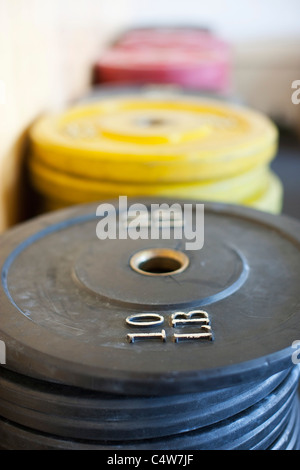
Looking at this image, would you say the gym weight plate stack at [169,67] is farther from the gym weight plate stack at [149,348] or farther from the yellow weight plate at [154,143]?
the gym weight plate stack at [149,348]

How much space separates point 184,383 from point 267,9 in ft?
18.1

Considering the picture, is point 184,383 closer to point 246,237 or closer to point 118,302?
point 118,302

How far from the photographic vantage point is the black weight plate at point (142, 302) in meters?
0.73

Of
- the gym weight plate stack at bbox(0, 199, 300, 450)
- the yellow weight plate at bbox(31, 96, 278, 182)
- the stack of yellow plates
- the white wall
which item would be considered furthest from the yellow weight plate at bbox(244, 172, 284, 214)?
the white wall

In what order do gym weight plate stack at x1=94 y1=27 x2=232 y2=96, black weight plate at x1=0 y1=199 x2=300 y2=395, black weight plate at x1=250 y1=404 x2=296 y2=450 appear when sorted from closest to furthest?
1. black weight plate at x1=0 y1=199 x2=300 y2=395
2. black weight plate at x1=250 y1=404 x2=296 y2=450
3. gym weight plate stack at x1=94 y1=27 x2=232 y2=96

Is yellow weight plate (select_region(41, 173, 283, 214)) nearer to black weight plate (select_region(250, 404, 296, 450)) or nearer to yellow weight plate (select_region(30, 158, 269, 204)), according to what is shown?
yellow weight plate (select_region(30, 158, 269, 204))

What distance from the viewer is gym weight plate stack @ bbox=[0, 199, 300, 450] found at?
2.42ft

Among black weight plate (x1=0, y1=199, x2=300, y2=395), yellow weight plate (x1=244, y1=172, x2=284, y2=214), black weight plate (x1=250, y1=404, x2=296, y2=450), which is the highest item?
black weight plate (x1=0, y1=199, x2=300, y2=395)

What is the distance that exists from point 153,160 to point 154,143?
0.61 feet

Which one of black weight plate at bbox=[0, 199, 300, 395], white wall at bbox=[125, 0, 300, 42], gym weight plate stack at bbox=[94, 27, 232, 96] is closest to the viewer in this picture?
black weight plate at bbox=[0, 199, 300, 395]

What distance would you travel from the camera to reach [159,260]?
1108 millimetres

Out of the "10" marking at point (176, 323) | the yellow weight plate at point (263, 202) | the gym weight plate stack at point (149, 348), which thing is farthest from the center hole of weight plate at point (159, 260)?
the yellow weight plate at point (263, 202)

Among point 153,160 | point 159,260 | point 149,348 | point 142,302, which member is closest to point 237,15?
point 153,160

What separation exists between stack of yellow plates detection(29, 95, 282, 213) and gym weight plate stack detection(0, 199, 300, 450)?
1.36 ft
